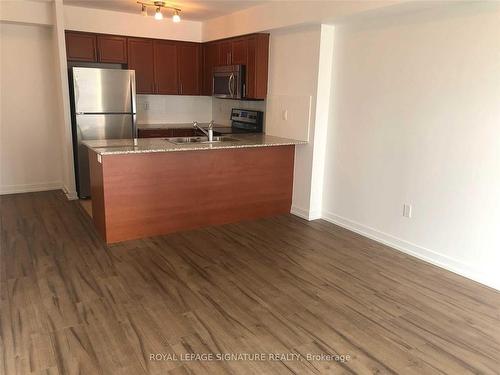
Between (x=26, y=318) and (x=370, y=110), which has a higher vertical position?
(x=370, y=110)

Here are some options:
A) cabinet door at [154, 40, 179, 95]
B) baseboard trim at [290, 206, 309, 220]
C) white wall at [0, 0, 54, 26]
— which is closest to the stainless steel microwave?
cabinet door at [154, 40, 179, 95]

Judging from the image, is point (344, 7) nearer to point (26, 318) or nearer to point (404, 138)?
point (404, 138)

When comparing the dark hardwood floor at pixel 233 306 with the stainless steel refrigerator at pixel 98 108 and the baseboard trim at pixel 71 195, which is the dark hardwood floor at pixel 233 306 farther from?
the stainless steel refrigerator at pixel 98 108

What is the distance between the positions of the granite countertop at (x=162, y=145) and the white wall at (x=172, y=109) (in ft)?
6.68

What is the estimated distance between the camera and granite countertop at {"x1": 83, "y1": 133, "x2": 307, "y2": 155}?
141 inches

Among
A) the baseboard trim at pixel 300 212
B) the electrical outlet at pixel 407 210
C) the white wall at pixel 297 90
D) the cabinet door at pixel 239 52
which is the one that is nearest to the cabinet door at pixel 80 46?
the cabinet door at pixel 239 52

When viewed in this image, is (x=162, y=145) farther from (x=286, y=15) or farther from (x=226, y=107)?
(x=226, y=107)

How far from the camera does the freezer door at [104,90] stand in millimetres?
4789

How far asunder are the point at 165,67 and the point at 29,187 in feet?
8.21

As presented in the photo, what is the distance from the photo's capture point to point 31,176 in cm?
544

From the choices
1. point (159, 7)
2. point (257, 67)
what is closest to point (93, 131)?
point (159, 7)

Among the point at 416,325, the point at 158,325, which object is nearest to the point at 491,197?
the point at 416,325

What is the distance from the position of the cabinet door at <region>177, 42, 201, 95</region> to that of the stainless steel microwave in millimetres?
522

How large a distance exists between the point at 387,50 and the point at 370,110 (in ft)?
1.85
